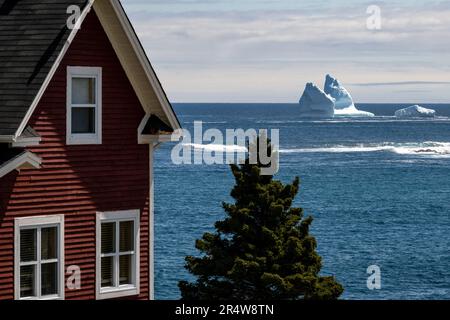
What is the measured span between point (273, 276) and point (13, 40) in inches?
363

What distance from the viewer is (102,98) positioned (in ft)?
78.2

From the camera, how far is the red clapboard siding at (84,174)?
22.0m

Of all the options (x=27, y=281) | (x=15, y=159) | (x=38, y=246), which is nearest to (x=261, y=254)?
(x=38, y=246)

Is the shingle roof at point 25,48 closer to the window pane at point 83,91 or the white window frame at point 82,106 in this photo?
the white window frame at point 82,106

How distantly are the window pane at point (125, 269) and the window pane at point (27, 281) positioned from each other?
2439 millimetres

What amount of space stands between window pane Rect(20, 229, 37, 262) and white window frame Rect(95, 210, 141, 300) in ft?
5.26

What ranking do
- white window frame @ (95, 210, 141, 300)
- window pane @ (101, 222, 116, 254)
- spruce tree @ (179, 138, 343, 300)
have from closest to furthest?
white window frame @ (95, 210, 141, 300) < window pane @ (101, 222, 116, 254) < spruce tree @ (179, 138, 343, 300)

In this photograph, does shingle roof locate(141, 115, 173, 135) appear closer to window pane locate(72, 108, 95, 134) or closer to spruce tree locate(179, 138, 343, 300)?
window pane locate(72, 108, 95, 134)

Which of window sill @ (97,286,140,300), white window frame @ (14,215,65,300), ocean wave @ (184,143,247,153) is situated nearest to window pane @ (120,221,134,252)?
window sill @ (97,286,140,300)

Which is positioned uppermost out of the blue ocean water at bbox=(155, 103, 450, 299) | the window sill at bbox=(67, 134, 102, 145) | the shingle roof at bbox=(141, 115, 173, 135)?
the shingle roof at bbox=(141, 115, 173, 135)

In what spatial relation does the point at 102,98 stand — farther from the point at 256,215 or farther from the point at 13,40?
the point at 256,215

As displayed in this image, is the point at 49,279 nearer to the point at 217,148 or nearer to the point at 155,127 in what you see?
the point at 155,127

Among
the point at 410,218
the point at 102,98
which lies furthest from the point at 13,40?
the point at 410,218

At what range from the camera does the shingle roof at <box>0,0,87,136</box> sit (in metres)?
21.9
